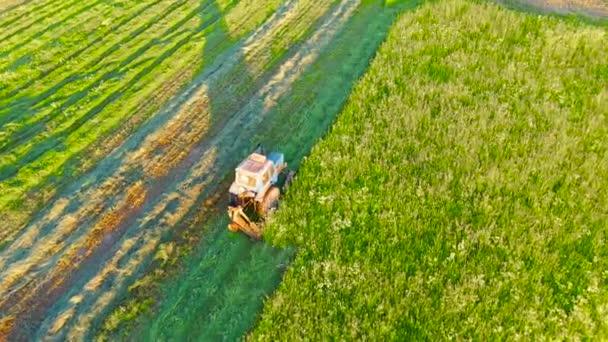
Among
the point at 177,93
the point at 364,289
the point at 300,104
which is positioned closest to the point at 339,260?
the point at 364,289

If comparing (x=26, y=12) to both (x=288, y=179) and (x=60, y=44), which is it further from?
(x=288, y=179)

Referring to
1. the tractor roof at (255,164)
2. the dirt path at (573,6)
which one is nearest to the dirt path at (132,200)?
the tractor roof at (255,164)

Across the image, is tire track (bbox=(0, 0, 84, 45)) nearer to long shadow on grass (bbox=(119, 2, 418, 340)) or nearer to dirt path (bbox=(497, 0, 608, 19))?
long shadow on grass (bbox=(119, 2, 418, 340))

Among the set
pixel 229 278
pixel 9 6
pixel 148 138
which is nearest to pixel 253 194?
pixel 229 278

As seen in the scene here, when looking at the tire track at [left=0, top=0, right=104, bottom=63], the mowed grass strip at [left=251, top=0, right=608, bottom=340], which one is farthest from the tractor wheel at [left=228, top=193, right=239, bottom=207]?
the tire track at [left=0, top=0, right=104, bottom=63]

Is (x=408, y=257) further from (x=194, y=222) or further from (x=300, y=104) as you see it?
(x=300, y=104)

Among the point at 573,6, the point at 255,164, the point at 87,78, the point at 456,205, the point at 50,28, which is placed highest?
the point at 50,28
